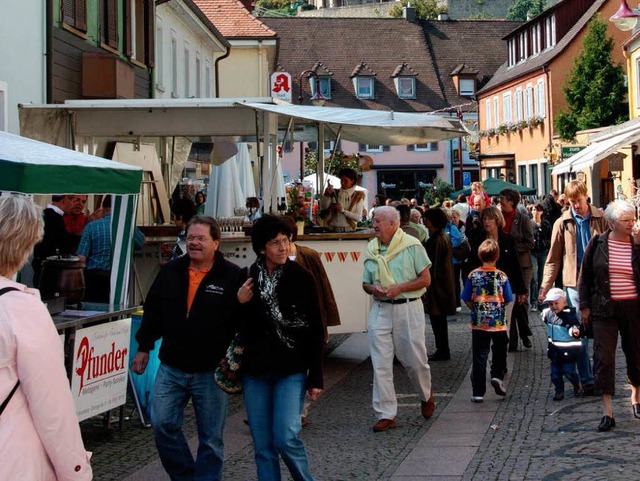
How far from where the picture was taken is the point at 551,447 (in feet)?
26.7

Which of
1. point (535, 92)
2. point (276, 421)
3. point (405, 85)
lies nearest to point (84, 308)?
point (276, 421)

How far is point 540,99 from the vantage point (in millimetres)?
55875

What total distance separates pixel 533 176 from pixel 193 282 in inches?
2028

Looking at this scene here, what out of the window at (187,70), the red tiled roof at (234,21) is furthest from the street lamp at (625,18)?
the red tiled roof at (234,21)

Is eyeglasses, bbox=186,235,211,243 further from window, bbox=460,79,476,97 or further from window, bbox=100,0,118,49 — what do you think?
window, bbox=460,79,476,97

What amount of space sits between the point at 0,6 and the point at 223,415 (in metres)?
9.43

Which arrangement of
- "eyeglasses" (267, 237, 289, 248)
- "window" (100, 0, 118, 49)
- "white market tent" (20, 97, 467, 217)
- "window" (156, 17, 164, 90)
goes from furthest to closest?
"window" (156, 17, 164, 90)
"window" (100, 0, 118, 49)
"white market tent" (20, 97, 467, 217)
"eyeglasses" (267, 237, 289, 248)

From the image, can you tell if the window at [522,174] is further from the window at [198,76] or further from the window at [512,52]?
the window at [198,76]

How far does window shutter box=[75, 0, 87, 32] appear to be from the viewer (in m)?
17.3

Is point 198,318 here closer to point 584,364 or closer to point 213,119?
point 584,364

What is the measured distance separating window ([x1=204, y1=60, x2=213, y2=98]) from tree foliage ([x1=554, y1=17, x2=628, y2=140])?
1822cm

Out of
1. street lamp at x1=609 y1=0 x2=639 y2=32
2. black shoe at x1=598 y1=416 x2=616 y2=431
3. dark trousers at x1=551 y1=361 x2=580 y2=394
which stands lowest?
black shoe at x1=598 y1=416 x2=616 y2=431

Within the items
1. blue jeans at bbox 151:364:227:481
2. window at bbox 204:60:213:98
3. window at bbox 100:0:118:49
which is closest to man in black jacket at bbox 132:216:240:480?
blue jeans at bbox 151:364:227:481

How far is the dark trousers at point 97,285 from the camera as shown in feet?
36.3
